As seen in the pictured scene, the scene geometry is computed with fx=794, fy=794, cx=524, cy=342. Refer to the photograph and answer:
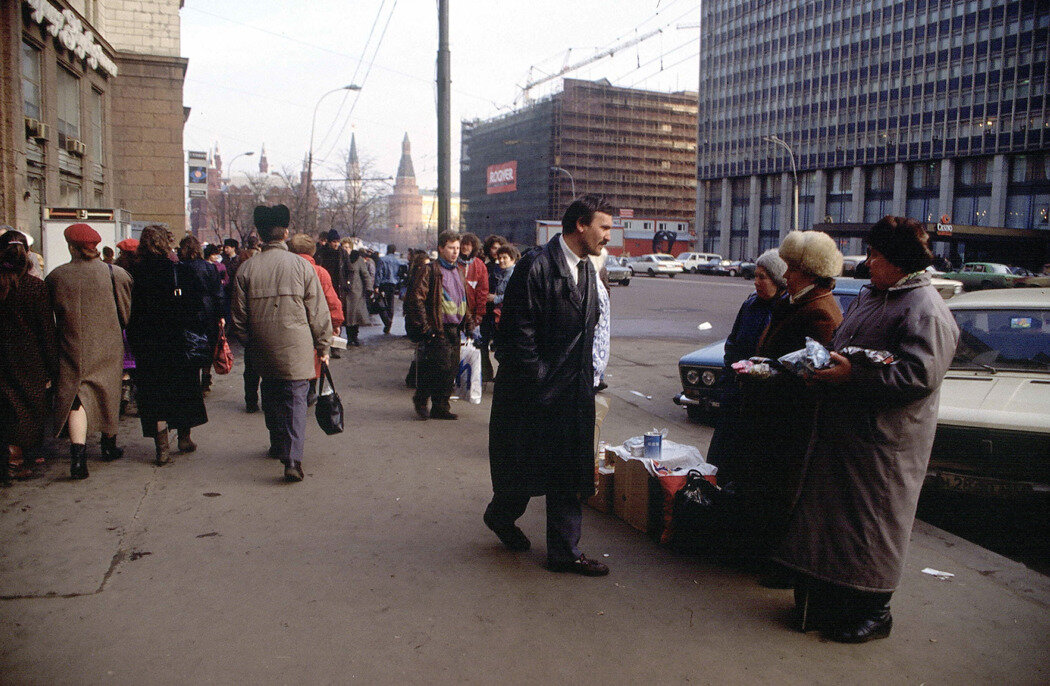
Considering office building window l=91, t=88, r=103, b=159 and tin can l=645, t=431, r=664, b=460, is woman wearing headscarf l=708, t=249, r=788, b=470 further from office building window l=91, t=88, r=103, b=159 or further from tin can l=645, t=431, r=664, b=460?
office building window l=91, t=88, r=103, b=159

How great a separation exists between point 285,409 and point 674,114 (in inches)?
5361

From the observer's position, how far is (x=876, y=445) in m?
3.25

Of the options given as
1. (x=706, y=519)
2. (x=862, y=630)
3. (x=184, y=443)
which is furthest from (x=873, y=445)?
(x=184, y=443)

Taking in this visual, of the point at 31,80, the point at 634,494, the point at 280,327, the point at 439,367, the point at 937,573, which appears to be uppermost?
the point at 31,80

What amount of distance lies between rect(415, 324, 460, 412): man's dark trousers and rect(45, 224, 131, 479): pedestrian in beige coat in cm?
275

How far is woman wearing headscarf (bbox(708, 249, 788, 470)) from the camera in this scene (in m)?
4.27

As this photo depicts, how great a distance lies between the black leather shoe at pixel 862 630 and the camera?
3.40 meters

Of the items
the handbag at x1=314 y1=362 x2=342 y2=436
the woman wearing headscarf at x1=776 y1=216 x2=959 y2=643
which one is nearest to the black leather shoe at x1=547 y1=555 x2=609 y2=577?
the woman wearing headscarf at x1=776 y1=216 x2=959 y2=643

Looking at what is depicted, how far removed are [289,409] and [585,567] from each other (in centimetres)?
261

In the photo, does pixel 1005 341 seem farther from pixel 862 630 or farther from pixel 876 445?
pixel 862 630

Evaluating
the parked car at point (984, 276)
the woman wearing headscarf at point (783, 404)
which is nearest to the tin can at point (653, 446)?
the woman wearing headscarf at point (783, 404)

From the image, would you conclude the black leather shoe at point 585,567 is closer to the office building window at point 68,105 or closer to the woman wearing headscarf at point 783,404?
the woman wearing headscarf at point 783,404

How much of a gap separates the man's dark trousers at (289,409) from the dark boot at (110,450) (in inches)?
53.3

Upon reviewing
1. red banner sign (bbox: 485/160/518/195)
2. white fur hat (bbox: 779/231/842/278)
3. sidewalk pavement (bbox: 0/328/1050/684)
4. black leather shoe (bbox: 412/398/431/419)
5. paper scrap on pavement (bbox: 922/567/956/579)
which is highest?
red banner sign (bbox: 485/160/518/195)
